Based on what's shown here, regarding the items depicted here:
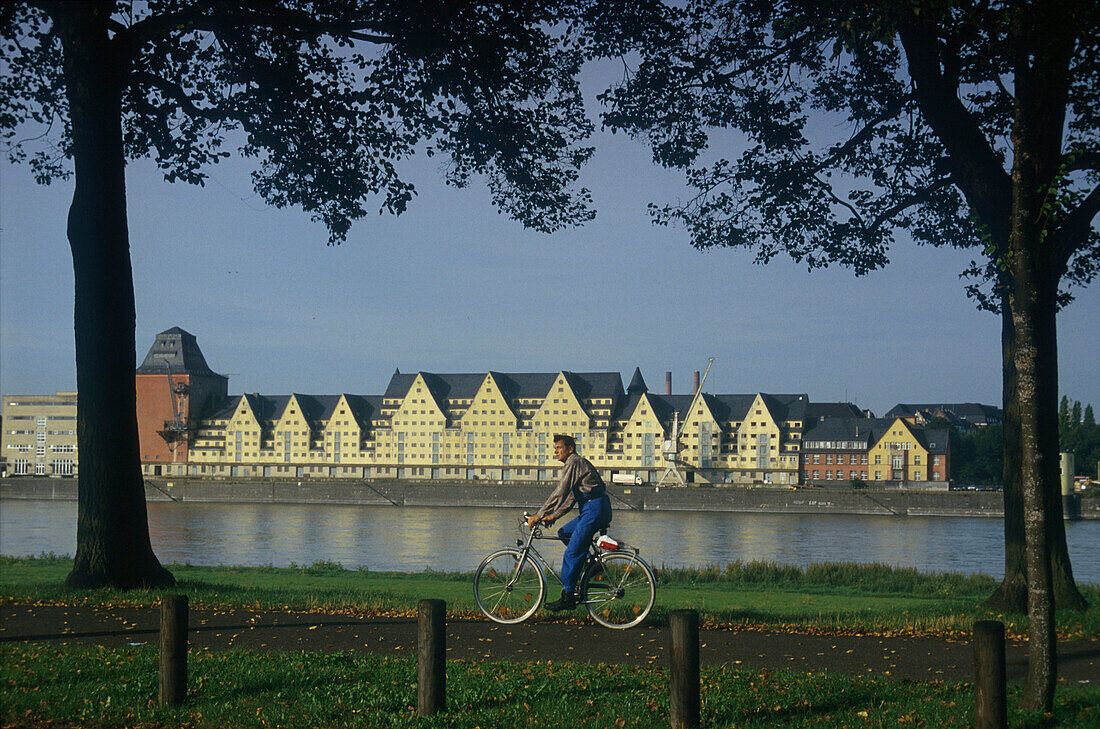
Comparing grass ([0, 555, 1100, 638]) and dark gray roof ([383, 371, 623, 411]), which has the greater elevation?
dark gray roof ([383, 371, 623, 411])

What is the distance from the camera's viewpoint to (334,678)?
669 centimetres

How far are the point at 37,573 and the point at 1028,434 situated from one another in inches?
627

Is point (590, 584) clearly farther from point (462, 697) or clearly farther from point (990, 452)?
point (990, 452)

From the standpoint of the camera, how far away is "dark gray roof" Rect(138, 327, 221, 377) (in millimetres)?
109688

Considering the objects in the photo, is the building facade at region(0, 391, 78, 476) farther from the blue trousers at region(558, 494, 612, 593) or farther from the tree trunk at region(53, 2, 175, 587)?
the blue trousers at region(558, 494, 612, 593)

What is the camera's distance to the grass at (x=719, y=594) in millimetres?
9789

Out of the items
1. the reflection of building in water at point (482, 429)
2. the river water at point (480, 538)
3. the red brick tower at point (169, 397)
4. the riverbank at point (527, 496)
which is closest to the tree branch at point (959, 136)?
the river water at point (480, 538)

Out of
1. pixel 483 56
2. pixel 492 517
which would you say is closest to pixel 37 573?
pixel 483 56

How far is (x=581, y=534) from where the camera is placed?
8.87 m

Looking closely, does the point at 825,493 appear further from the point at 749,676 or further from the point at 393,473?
the point at 749,676

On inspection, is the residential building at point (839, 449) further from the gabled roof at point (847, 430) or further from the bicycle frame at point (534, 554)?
the bicycle frame at point (534, 554)

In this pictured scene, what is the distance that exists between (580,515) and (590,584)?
0.59 metres

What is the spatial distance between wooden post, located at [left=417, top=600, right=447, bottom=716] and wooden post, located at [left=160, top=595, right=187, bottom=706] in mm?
1353

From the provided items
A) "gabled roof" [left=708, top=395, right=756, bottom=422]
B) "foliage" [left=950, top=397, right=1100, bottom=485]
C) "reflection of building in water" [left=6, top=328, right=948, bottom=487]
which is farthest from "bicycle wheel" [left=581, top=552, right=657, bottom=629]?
"gabled roof" [left=708, top=395, right=756, bottom=422]
